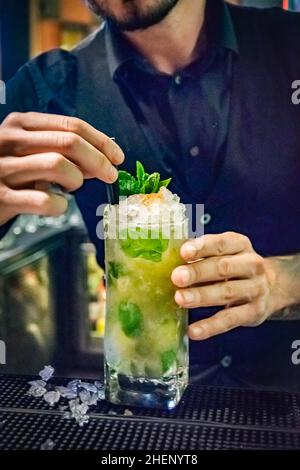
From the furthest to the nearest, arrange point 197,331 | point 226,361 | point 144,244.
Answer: point 226,361 < point 197,331 < point 144,244

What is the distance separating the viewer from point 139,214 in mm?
1237

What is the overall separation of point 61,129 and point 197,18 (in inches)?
27.6

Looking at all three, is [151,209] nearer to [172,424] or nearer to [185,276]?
[185,276]

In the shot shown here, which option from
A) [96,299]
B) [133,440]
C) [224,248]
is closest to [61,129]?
[224,248]

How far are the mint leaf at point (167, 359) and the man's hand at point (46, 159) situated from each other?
388 mm

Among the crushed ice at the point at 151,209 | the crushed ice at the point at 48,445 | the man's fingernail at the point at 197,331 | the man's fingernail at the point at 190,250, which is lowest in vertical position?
the crushed ice at the point at 48,445

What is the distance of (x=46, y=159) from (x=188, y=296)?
422 millimetres

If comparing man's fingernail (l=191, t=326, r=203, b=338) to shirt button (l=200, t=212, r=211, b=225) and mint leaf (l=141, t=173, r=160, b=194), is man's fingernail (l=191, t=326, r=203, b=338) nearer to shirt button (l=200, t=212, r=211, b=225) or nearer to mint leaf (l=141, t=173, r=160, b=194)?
mint leaf (l=141, t=173, r=160, b=194)

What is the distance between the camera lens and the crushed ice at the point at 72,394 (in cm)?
124

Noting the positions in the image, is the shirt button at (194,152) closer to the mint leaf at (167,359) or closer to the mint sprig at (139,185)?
the mint sprig at (139,185)

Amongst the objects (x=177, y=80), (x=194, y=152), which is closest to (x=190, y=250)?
(x=194, y=152)

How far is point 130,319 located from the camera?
1.27m

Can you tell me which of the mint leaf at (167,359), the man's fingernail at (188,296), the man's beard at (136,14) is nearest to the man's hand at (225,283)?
the man's fingernail at (188,296)

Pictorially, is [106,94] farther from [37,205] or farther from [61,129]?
[37,205]
